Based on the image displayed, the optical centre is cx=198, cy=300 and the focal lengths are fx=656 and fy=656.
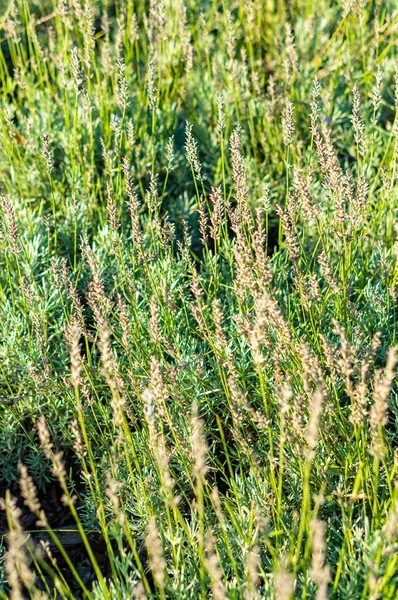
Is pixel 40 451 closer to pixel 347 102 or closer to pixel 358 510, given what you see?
pixel 358 510

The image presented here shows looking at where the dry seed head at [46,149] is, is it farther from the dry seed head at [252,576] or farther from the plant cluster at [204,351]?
the dry seed head at [252,576]

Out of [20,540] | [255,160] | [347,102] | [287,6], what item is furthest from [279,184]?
[20,540]

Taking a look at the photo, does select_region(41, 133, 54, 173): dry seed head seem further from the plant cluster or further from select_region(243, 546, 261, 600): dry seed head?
select_region(243, 546, 261, 600): dry seed head

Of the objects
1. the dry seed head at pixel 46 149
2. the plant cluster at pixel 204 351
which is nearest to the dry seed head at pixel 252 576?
the plant cluster at pixel 204 351

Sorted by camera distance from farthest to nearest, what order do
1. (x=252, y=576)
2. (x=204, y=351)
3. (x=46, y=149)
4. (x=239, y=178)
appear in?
(x=204, y=351) < (x=46, y=149) < (x=239, y=178) < (x=252, y=576)

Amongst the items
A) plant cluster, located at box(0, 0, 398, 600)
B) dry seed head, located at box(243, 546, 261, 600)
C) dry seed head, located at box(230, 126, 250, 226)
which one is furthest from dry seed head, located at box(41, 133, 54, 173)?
dry seed head, located at box(243, 546, 261, 600)

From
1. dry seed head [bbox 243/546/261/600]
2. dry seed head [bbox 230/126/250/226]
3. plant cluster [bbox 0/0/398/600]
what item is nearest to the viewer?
dry seed head [bbox 243/546/261/600]

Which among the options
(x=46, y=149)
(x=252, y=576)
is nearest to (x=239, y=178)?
(x=46, y=149)

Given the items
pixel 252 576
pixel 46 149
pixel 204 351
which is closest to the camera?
pixel 252 576

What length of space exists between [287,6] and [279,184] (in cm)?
176

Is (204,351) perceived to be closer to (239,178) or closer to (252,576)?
(239,178)

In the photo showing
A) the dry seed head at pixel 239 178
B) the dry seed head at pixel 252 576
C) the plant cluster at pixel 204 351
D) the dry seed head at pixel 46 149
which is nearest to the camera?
the dry seed head at pixel 252 576

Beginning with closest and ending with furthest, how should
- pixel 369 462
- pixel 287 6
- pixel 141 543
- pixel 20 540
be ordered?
pixel 20 540 < pixel 369 462 < pixel 141 543 < pixel 287 6

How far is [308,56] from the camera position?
433 centimetres
